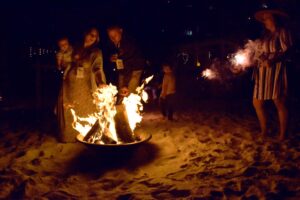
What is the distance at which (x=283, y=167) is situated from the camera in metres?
4.51

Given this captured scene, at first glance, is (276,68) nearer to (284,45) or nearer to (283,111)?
(284,45)

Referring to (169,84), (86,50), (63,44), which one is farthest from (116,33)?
(169,84)

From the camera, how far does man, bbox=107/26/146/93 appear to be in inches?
231

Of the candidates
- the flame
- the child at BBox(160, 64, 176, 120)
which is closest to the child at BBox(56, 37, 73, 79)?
the flame

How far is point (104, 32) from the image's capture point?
14.4m

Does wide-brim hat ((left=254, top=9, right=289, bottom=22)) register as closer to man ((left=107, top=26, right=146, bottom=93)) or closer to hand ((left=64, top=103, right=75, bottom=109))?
man ((left=107, top=26, right=146, bottom=93))

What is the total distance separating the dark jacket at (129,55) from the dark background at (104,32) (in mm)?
5868

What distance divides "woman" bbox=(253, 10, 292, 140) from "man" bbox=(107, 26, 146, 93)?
85.8 inches

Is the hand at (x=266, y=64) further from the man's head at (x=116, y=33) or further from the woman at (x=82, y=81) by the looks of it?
the woman at (x=82, y=81)

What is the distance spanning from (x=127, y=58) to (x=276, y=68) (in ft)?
8.57

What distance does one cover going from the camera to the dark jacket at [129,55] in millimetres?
5914

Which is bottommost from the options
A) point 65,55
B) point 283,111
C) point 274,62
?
point 283,111

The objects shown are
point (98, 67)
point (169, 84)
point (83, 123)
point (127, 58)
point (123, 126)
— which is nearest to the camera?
point (123, 126)

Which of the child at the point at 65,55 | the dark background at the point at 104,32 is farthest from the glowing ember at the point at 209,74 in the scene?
the child at the point at 65,55
